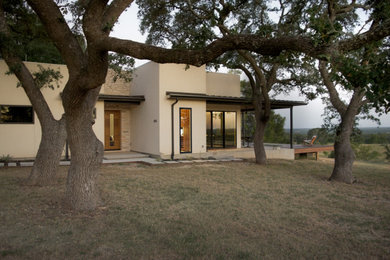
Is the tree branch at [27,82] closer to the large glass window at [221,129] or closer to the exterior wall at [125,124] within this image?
the exterior wall at [125,124]

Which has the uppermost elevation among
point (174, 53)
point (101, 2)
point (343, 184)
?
point (101, 2)

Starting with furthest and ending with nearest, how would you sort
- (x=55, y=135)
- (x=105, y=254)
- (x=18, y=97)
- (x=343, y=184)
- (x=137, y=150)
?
(x=137, y=150)
(x=18, y=97)
(x=343, y=184)
(x=55, y=135)
(x=105, y=254)

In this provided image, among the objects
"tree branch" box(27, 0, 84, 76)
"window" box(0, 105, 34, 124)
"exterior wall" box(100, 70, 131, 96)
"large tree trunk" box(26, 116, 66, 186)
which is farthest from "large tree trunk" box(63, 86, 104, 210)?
"exterior wall" box(100, 70, 131, 96)

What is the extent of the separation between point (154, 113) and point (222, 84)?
4.99 meters

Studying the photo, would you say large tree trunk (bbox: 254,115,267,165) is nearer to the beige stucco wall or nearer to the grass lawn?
the grass lawn

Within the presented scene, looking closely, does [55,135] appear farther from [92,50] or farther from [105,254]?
[105,254]

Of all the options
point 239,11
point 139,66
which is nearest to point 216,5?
point 239,11

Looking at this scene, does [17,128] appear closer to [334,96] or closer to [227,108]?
[227,108]

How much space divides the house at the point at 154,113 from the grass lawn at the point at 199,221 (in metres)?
4.25

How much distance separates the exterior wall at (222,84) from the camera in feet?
53.8

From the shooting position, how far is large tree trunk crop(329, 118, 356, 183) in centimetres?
949

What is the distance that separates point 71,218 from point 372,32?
17.5ft

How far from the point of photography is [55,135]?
7.35m

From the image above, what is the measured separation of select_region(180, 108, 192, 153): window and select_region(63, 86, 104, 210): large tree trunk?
27.6 feet
